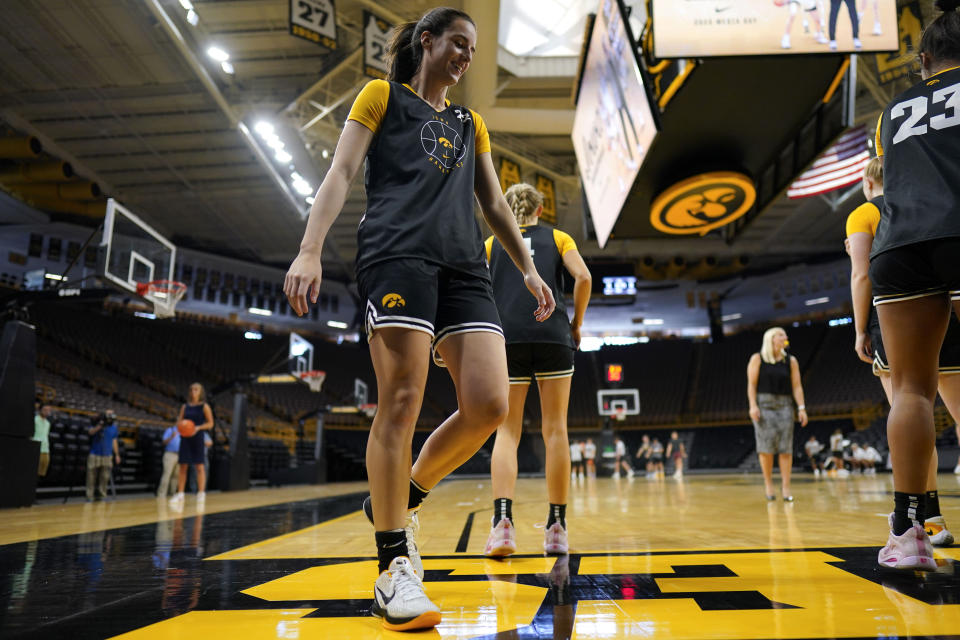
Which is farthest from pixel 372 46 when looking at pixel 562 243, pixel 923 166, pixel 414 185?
pixel 923 166

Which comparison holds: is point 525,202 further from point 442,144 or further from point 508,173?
point 508,173

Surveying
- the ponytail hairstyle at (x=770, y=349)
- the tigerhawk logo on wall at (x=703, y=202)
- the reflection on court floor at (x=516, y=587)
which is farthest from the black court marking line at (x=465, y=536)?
the tigerhawk logo on wall at (x=703, y=202)

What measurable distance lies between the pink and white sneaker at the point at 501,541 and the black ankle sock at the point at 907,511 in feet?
4.40

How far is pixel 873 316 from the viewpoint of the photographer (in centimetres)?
318

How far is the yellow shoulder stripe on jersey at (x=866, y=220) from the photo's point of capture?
2869mm

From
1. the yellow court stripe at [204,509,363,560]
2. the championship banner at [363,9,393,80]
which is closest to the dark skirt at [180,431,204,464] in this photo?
the yellow court stripe at [204,509,363,560]

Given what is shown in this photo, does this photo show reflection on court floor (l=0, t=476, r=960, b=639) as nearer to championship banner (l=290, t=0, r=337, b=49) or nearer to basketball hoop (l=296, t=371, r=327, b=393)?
championship banner (l=290, t=0, r=337, b=49)

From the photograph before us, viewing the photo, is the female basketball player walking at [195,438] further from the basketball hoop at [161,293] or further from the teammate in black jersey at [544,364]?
the teammate in black jersey at [544,364]

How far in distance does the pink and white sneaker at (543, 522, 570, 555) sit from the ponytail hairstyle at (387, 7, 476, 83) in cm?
184

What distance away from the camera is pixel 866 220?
113 inches

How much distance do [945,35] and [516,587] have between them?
2.34 meters

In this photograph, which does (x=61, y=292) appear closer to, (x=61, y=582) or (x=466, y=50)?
(x=61, y=582)

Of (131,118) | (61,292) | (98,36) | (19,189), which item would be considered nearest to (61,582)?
(61,292)

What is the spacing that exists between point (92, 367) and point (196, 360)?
5177 millimetres
